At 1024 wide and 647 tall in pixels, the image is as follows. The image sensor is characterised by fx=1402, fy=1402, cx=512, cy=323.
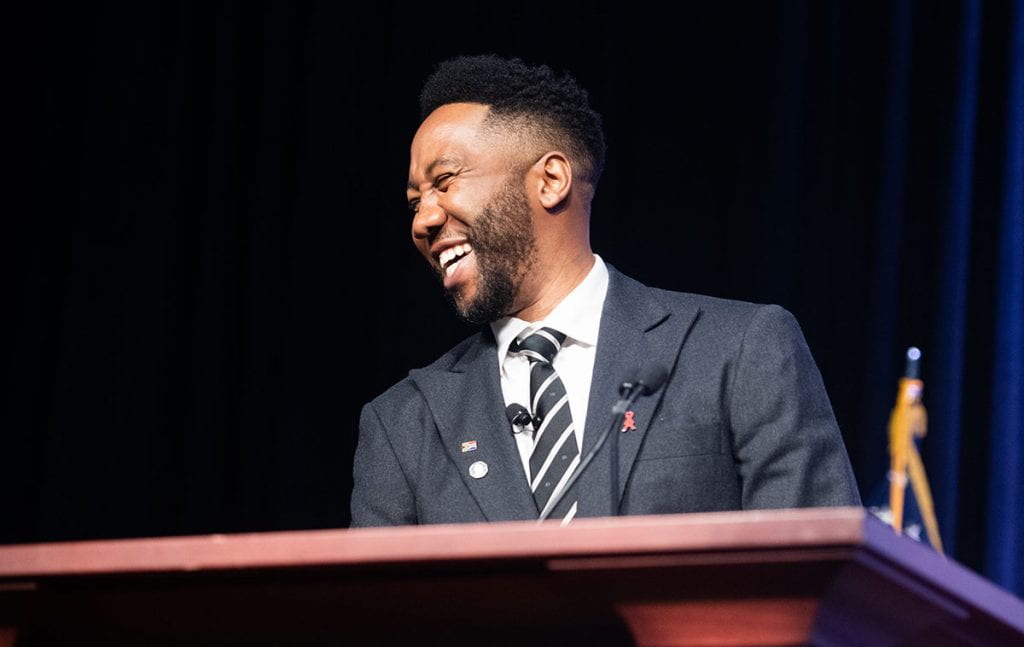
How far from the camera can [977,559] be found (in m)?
3.20

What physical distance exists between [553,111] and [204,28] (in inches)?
64.7

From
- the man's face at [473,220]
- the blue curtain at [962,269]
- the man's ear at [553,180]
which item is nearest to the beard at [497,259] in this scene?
the man's face at [473,220]

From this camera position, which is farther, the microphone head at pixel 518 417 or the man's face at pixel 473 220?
the man's face at pixel 473 220

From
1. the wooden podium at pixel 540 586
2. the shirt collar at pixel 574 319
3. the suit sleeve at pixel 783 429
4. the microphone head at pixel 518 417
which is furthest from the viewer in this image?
the shirt collar at pixel 574 319

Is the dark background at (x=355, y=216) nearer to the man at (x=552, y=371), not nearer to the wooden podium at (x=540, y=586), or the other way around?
the man at (x=552, y=371)

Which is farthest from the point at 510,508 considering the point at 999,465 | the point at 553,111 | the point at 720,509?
the point at 999,465

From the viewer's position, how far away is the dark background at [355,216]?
3.39 m

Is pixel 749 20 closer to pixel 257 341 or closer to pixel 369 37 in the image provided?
pixel 369 37

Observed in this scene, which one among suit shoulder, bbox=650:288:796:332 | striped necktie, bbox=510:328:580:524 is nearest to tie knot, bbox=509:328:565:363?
striped necktie, bbox=510:328:580:524

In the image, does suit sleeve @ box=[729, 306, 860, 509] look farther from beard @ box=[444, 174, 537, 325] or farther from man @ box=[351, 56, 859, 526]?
beard @ box=[444, 174, 537, 325]

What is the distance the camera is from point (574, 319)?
9.57 feet

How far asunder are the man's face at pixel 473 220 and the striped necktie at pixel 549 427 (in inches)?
7.3

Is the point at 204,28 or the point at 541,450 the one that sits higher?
the point at 204,28

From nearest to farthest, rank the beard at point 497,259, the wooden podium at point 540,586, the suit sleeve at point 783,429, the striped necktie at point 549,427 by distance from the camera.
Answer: the wooden podium at point 540,586 < the suit sleeve at point 783,429 < the striped necktie at point 549,427 < the beard at point 497,259
